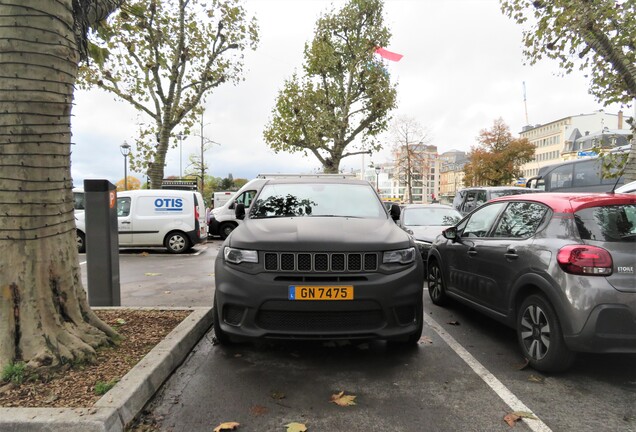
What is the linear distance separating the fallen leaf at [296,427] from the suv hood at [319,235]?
1.34 meters

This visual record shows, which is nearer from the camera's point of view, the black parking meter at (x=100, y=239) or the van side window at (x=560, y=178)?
the black parking meter at (x=100, y=239)

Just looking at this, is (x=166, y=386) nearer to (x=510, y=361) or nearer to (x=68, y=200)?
(x=68, y=200)

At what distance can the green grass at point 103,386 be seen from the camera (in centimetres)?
280

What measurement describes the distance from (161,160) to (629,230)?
1785cm

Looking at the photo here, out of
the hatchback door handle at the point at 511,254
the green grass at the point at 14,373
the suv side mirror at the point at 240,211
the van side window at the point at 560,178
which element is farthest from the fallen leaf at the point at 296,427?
the van side window at the point at 560,178

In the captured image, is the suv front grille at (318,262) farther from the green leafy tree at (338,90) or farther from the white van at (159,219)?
the green leafy tree at (338,90)

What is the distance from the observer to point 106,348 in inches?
141

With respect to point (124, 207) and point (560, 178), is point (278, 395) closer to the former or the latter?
point (124, 207)

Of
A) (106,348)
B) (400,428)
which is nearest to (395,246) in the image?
(400,428)

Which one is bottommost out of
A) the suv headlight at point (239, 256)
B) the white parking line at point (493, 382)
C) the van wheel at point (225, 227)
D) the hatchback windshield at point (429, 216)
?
the white parking line at point (493, 382)

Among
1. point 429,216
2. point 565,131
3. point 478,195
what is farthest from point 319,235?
point 565,131

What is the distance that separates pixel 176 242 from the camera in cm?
1262

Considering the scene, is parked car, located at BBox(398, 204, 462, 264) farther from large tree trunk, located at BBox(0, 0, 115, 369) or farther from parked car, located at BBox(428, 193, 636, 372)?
large tree trunk, located at BBox(0, 0, 115, 369)

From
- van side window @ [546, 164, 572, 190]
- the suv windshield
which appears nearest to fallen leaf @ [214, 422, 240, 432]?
the suv windshield
